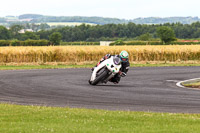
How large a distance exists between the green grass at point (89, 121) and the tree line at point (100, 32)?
12667cm

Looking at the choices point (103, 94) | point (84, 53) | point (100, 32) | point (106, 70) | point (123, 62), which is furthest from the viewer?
point (100, 32)

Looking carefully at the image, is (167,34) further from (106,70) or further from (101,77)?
(106,70)

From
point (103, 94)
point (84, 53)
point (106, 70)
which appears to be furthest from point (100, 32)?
point (103, 94)

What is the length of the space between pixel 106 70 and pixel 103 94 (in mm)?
2926

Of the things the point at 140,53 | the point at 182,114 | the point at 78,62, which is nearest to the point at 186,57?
the point at 140,53

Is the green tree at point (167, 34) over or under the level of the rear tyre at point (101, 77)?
under

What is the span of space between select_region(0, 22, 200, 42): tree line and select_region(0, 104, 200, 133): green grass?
127m

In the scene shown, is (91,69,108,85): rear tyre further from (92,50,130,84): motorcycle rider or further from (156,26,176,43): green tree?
(156,26,176,43): green tree

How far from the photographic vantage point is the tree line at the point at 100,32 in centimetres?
14850

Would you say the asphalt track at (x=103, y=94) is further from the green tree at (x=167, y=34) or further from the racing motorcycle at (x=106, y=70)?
the green tree at (x=167, y=34)

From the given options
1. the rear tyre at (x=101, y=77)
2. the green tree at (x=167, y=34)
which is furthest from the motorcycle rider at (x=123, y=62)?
the green tree at (x=167, y=34)

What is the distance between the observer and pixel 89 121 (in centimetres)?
1214

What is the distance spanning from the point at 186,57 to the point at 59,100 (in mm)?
30432

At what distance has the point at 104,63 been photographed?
71.9 feet
